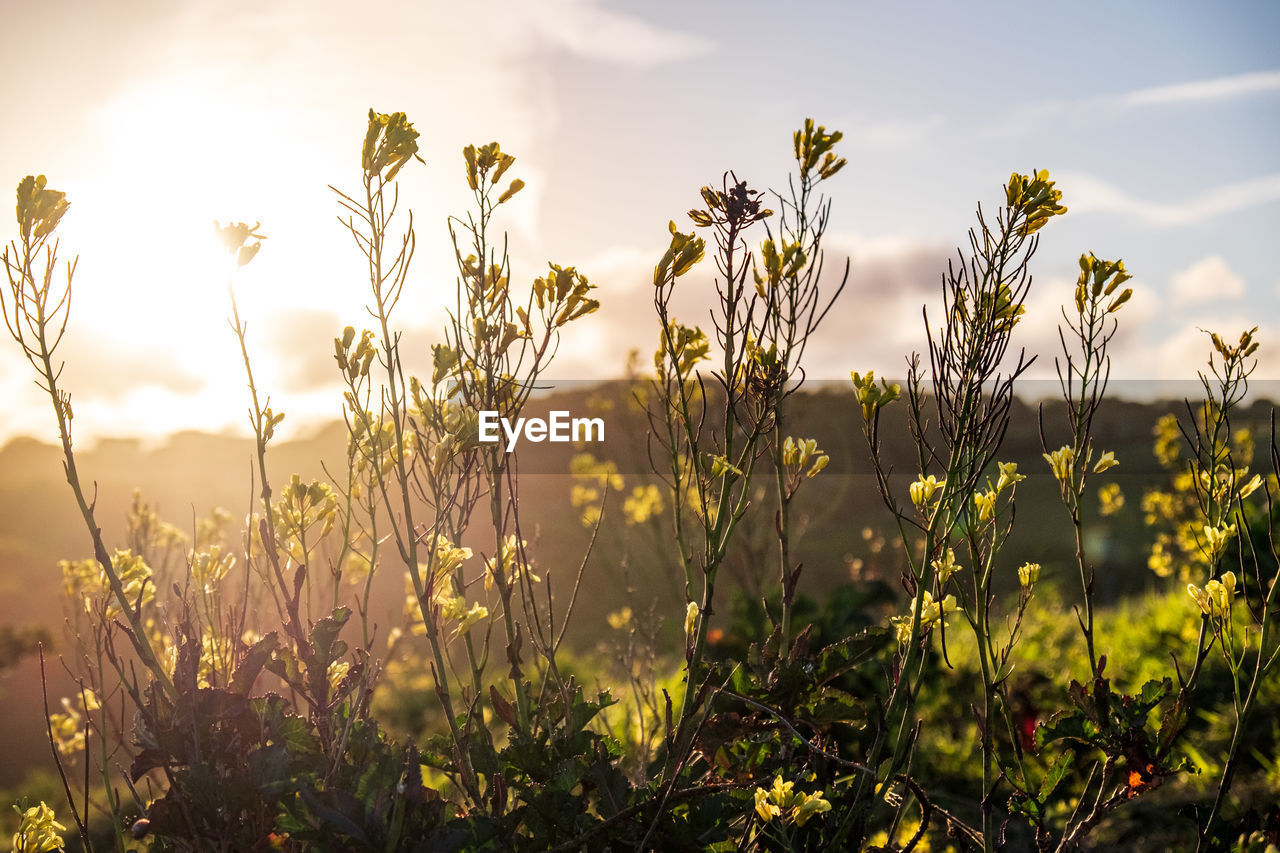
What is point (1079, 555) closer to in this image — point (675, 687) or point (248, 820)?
point (248, 820)

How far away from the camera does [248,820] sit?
5.14 feet

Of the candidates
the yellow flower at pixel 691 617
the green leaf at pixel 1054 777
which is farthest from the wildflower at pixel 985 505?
the yellow flower at pixel 691 617

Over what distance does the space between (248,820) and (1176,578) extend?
8.24 metres

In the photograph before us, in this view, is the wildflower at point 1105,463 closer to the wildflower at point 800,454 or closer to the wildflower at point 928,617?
the wildflower at point 928,617

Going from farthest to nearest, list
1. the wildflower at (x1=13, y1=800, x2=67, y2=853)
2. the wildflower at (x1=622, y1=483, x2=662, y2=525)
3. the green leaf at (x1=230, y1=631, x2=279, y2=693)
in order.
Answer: the wildflower at (x1=622, y1=483, x2=662, y2=525), the wildflower at (x1=13, y1=800, x2=67, y2=853), the green leaf at (x1=230, y1=631, x2=279, y2=693)

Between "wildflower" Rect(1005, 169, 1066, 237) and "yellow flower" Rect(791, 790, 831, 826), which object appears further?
"wildflower" Rect(1005, 169, 1066, 237)

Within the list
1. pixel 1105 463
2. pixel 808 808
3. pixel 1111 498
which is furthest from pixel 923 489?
pixel 1111 498

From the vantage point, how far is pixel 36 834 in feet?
5.85

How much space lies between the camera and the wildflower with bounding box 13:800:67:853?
176cm

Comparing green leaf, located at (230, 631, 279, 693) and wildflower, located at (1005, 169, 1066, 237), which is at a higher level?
wildflower, located at (1005, 169, 1066, 237)

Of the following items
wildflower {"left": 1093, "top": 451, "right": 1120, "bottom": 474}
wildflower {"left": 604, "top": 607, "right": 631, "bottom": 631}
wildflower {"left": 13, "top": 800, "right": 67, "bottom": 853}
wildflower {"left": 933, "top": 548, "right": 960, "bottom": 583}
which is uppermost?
wildflower {"left": 1093, "top": 451, "right": 1120, "bottom": 474}

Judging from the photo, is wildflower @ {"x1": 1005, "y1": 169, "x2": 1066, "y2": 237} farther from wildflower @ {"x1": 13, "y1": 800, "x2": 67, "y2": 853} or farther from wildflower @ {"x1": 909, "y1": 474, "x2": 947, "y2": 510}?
wildflower @ {"x1": 13, "y1": 800, "x2": 67, "y2": 853}

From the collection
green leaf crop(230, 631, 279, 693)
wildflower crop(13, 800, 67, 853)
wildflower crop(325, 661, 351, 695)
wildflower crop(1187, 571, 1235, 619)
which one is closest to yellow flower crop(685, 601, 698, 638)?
wildflower crop(325, 661, 351, 695)

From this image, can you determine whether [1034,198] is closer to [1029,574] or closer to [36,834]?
[1029,574]
